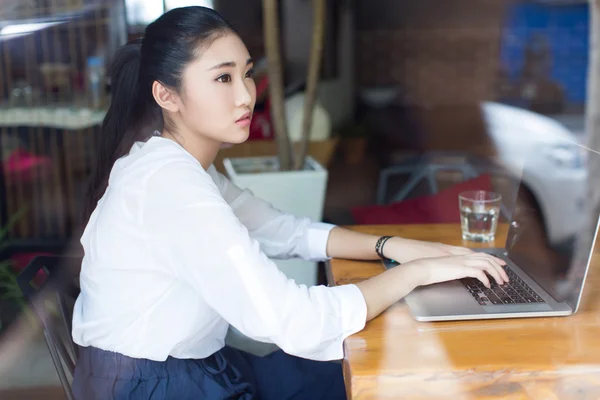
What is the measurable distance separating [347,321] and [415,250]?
1.09 ft

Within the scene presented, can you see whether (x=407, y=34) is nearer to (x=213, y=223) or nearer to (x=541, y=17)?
(x=541, y=17)

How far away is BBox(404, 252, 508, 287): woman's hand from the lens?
113cm

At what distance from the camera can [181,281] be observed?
3.76 feet

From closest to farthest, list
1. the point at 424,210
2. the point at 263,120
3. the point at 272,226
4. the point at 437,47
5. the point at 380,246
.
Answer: the point at 380,246 → the point at 272,226 → the point at 424,210 → the point at 263,120 → the point at 437,47

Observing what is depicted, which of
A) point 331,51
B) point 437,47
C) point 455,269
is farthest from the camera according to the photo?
point 437,47

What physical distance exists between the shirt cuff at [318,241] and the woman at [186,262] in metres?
0.15

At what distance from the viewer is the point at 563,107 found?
214 inches

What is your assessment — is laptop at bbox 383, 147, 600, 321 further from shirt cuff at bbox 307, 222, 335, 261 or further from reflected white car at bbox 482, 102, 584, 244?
shirt cuff at bbox 307, 222, 335, 261

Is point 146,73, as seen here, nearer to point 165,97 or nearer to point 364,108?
point 165,97

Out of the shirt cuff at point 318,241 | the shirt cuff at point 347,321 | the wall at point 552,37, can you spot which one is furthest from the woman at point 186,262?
the wall at point 552,37

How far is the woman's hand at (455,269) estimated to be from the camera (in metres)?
1.13

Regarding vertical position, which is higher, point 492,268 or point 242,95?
point 242,95

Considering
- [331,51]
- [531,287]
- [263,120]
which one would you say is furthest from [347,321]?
[331,51]

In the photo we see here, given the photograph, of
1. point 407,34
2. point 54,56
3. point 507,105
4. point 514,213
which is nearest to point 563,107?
point 507,105
